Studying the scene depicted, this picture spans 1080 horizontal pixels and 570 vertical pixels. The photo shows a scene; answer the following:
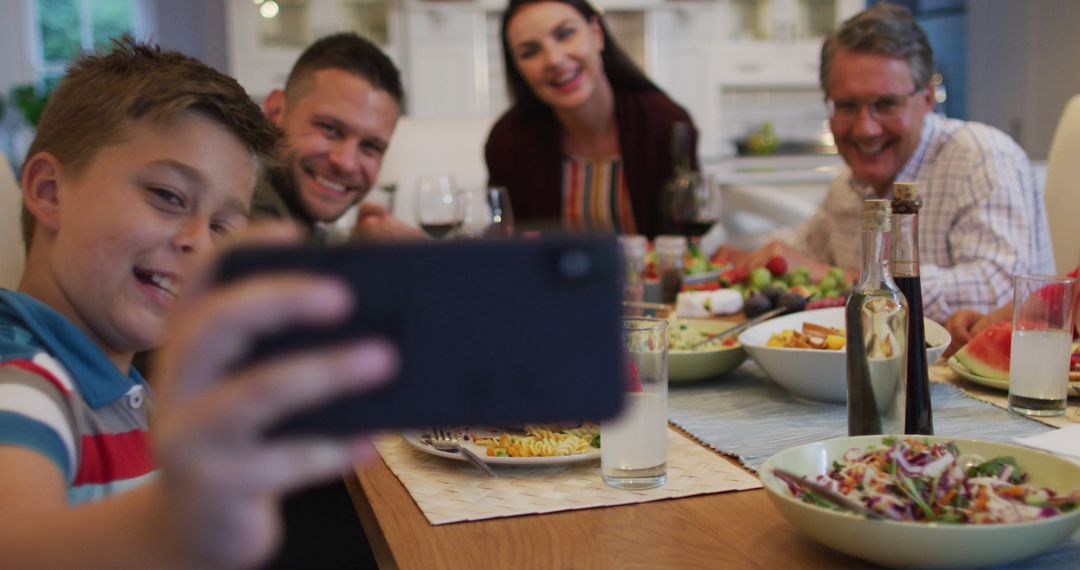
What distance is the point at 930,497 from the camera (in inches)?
29.8

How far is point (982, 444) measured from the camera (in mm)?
840

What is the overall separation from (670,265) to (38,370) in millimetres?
1450

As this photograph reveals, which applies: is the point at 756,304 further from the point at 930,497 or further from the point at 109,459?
the point at 109,459

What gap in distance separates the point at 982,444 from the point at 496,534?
16.6 inches

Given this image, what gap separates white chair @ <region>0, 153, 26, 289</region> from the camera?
1254mm

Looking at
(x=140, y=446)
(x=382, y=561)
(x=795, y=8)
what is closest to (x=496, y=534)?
(x=382, y=561)

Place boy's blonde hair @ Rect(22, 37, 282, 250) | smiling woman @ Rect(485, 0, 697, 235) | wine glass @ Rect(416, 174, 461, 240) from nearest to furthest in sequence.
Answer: boy's blonde hair @ Rect(22, 37, 282, 250) → wine glass @ Rect(416, 174, 461, 240) → smiling woman @ Rect(485, 0, 697, 235)

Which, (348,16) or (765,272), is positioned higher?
(348,16)

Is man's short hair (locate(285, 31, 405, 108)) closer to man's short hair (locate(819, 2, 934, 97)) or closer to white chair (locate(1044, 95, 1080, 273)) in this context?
man's short hair (locate(819, 2, 934, 97))

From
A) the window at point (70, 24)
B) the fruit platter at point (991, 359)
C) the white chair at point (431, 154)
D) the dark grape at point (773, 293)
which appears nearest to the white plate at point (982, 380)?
the fruit platter at point (991, 359)

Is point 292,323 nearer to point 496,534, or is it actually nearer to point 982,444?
point 496,534

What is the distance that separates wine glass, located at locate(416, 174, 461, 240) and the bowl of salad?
130 cm

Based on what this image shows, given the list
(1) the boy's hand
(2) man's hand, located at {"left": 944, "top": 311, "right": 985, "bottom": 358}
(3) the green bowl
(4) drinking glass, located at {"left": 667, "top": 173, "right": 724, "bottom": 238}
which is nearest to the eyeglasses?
(4) drinking glass, located at {"left": 667, "top": 173, "right": 724, "bottom": 238}

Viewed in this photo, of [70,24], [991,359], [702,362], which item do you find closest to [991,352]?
[991,359]
